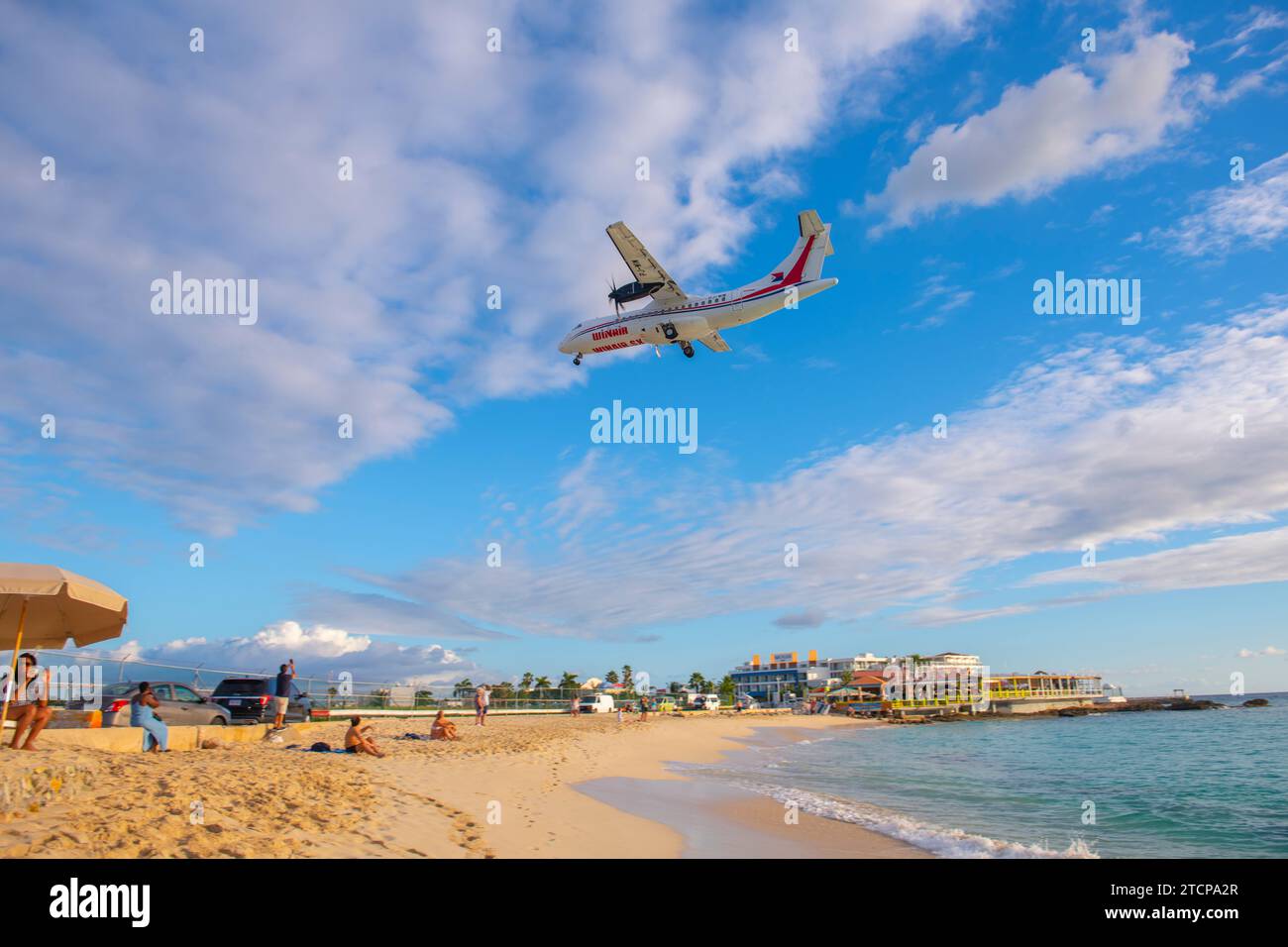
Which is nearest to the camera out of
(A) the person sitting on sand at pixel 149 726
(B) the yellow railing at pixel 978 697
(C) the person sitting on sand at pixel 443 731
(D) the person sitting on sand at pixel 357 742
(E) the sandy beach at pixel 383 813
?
(E) the sandy beach at pixel 383 813

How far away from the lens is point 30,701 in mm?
10273

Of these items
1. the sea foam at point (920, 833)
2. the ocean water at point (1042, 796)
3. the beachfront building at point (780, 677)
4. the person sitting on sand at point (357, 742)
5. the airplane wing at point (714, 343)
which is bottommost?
the beachfront building at point (780, 677)

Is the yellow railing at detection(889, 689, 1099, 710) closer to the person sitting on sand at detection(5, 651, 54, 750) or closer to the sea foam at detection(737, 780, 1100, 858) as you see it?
the sea foam at detection(737, 780, 1100, 858)

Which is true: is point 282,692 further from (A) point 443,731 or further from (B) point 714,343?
(B) point 714,343

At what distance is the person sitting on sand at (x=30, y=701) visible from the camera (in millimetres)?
9555

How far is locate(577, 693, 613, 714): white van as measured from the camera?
5757 cm

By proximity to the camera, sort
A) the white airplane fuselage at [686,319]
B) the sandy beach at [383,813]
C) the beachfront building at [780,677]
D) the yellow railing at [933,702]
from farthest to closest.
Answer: the beachfront building at [780,677]
the yellow railing at [933,702]
the white airplane fuselage at [686,319]
the sandy beach at [383,813]

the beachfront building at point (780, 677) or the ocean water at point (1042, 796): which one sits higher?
the ocean water at point (1042, 796)

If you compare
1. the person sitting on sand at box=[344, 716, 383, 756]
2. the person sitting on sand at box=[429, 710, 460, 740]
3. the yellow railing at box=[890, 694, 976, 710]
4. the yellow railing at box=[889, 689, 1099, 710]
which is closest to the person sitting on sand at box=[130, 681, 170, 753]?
the person sitting on sand at box=[344, 716, 383, 756]

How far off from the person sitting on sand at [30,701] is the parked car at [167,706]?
400cm

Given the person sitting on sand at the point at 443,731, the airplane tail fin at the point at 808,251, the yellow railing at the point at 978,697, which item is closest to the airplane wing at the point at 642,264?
the airplane tail fin at the point at 808,251

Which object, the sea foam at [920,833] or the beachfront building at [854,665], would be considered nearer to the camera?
the sea foam at [920,833]

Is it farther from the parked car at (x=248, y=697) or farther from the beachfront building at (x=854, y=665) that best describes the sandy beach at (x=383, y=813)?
the beachfront building at (x=854, y=665)
